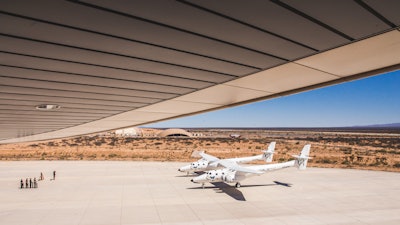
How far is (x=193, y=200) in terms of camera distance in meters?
20.3

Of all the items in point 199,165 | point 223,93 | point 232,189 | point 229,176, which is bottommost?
point 232,189

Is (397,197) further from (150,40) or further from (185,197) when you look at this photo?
(150,40)

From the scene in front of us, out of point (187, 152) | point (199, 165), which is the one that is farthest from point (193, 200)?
point (187, 152)

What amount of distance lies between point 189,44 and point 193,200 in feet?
59.9

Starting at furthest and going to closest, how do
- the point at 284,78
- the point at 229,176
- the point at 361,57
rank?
the point at 229,176 → the point at 284,78 → the point at 361,57

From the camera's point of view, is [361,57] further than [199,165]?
No

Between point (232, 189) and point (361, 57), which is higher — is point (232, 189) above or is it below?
below

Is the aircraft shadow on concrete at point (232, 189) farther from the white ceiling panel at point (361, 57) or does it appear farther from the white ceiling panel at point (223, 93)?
the white ceiling panel at point (361, 57)

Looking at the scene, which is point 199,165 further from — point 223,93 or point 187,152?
point 187,152

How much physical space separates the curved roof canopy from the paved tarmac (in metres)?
12.3

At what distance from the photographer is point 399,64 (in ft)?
14.9

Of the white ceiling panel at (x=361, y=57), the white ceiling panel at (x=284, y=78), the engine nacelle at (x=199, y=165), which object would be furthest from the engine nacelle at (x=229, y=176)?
the white ceiling panel at (x=361, y=57)

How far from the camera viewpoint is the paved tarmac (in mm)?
16453

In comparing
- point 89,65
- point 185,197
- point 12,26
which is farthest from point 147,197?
point 12,26
